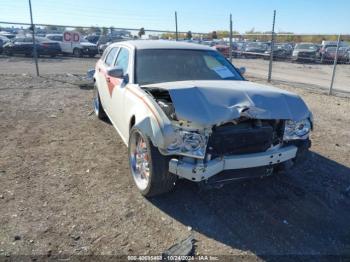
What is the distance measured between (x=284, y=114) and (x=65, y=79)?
11065mm

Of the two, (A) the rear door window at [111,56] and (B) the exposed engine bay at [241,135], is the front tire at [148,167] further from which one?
(A) the rear door window at [111,56]

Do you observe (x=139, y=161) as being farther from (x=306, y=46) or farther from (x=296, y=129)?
(x=306, y=46)

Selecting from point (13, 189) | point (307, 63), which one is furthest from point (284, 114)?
point (307, 63)

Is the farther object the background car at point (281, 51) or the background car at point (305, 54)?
the background car at point (281, 51)

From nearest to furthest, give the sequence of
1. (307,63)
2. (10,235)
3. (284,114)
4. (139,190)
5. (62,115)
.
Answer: (10,235)
(284,114)
(139,190)
(62,115)
(307,63)

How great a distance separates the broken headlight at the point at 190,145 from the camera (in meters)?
3.31

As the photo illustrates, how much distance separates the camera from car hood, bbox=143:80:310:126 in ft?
11.0

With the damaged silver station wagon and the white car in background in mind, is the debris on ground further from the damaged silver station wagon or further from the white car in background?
the white car in background

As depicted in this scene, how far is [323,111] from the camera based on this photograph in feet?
Answer: 28.6

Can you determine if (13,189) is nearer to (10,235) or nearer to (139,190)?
(10,235)

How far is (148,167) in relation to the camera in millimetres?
3693

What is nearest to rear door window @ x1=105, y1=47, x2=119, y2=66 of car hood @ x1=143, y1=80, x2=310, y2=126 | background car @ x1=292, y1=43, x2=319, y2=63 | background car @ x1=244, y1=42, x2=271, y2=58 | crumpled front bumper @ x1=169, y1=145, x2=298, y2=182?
car hood @ x1=143, y1=80, x2=310, y2=126

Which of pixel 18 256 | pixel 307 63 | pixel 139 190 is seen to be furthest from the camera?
pixel 307 63

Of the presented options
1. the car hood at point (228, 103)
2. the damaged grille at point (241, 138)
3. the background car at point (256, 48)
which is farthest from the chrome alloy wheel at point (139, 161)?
the background car at point (256, 48)
